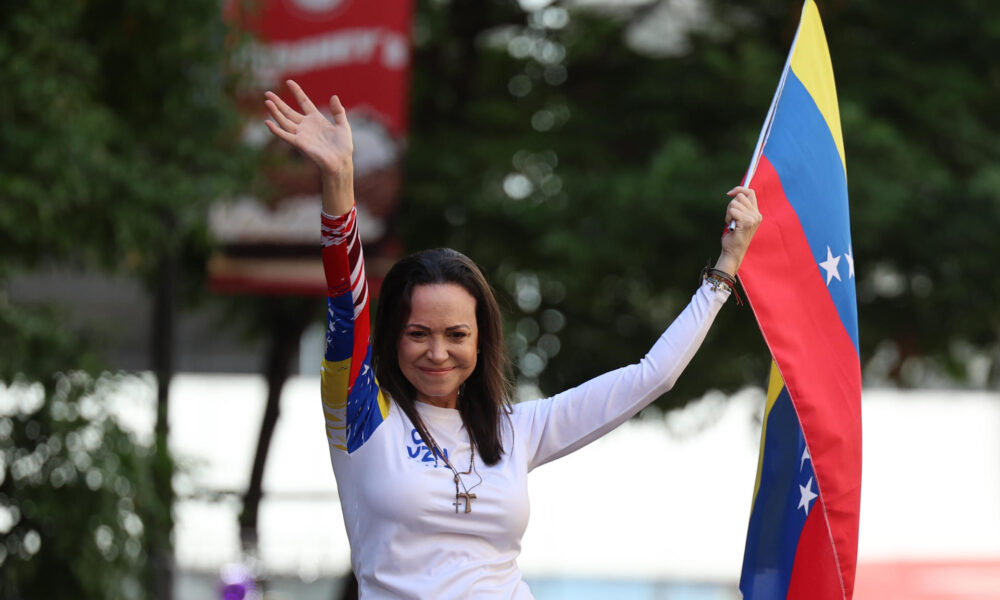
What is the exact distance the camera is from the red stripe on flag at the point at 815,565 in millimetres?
3029

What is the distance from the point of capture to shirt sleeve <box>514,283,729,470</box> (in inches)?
102

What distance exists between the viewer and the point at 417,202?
9.12 metres

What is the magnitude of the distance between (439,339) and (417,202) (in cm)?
671

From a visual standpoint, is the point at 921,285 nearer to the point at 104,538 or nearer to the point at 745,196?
the point at 104,538

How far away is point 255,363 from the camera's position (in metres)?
18.9

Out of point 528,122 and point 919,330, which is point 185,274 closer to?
point 528,122

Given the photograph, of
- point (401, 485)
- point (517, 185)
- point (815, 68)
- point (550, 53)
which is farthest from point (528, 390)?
point (401, 485)

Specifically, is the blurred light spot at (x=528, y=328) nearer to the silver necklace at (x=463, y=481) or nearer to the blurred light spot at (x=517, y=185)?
the blurred light spot at (x=517, y=185)

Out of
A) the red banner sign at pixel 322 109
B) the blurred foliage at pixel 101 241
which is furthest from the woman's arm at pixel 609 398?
the red banner sign at pixel 322 109

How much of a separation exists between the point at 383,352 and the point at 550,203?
610cm

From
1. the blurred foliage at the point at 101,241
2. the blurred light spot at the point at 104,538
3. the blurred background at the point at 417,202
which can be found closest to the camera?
the blurred foliage at the point at 101,241

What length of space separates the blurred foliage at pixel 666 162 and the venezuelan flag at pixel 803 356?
485 centimetres

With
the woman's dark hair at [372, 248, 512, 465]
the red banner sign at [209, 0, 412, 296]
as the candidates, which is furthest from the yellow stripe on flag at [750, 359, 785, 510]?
the red banner sign at [209, 0, 412, 296]

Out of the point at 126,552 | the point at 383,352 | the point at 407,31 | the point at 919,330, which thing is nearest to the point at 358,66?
the point at 407,31
